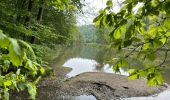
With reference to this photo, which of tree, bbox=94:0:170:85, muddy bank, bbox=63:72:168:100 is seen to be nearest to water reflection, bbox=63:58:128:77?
muddy bank, bbox=63:72:168:100

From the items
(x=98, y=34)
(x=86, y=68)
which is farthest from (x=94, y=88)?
(x=98, y=34)

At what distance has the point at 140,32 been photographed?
199 cm

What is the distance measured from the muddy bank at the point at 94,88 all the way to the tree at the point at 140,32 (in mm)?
10711

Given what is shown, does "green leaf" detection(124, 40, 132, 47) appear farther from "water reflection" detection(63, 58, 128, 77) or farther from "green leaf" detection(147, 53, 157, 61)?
"water reflection" detection(63, 58, 128, 77)

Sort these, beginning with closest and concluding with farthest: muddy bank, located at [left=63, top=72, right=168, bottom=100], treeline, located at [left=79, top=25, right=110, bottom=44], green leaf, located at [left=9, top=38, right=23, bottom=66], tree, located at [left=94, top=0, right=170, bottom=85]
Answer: green leaf, located at [left=9, top=38, right=23, bottom=66] → tree, located at [left=94, top=0, right=170, bottom=85] → treeline, located at [left=79, top=25, right=110, bottom=44] → muddy bank, located at [left=63, top=72, right=168, bottom=100]

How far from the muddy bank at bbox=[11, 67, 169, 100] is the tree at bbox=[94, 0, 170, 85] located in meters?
10.7

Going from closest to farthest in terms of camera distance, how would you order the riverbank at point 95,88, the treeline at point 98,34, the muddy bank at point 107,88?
the treeline at point 98,34 → the riverbank at point 95,88 → the muddy bank at point 107,88

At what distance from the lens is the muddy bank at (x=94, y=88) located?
13887mm

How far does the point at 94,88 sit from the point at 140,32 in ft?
46.2

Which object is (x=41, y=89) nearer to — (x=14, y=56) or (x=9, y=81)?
(x=9, y=81)

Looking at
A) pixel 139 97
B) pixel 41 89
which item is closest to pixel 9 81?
pixel 41 89

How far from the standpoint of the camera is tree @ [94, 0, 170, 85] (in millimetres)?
1835

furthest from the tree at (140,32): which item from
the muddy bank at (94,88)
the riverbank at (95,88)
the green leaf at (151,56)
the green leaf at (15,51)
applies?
the riverbank at (95,88)

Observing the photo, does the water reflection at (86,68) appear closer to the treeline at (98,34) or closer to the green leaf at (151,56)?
the treeline at (98,34)
